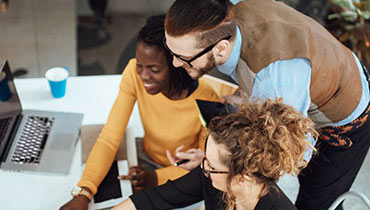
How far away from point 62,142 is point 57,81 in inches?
12.7

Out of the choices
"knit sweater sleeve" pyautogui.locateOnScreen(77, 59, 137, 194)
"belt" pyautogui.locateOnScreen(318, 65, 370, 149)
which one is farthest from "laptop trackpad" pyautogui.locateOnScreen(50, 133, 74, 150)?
"belt" pyautogui.locateOnScreen(318, 65, 370, 149)

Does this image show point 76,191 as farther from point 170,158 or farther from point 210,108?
point 210,108

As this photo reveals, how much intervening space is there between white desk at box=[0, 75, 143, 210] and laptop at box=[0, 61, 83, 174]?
0.04 metres

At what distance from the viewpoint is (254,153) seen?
1189mm

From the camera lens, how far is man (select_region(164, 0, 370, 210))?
1363 millimetres

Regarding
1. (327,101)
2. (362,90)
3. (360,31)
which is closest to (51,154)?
(327,101)

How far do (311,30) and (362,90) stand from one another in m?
0.34

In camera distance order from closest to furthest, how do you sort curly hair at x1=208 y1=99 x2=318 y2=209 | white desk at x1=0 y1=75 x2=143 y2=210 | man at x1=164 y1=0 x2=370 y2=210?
curly hair at x1=208 y1=99 x2=318 y2=209 < man at x1=164 y1=0 x2=370 y2=210 < white desk at x1=0 y1=75 x2=143 y2=210

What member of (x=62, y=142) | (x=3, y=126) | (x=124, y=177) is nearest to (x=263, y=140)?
(x=124, y=177)

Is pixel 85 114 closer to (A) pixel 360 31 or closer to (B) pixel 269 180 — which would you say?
(B) pixel 269 180

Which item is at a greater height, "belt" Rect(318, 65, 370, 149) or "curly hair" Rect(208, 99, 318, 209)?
"curly hair" Rect(208, 99, 318, 209)

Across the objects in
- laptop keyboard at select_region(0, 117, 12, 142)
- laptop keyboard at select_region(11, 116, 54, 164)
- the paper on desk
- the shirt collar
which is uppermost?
the shirt collar

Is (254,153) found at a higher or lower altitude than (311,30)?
lower

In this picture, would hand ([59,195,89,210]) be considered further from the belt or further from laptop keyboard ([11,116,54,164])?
the belt
